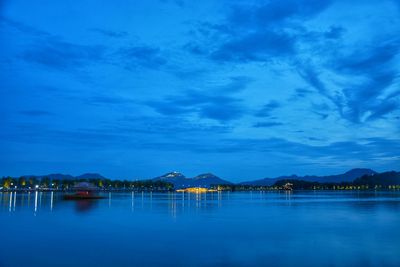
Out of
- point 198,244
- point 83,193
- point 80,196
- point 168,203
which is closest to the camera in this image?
point 198,244

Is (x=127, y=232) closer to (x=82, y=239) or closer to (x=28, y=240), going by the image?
(x=82, y=239)

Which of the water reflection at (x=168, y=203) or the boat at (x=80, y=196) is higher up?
the boat at (x=80, y=196)

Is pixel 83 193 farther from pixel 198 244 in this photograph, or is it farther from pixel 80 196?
pixel 198 244

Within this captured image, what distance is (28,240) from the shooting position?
84.0 ft

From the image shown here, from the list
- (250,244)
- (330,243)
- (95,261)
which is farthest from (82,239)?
(330,243)

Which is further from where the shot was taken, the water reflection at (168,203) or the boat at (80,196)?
the boat at (80,196)

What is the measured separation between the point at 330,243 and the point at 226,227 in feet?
34.2

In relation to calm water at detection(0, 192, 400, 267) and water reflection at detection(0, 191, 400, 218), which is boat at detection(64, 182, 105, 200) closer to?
water reflection at detection(0, 191, 400, 218)

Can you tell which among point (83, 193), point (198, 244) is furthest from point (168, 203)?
point (198, 244)

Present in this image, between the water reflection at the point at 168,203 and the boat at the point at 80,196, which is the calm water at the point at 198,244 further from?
the boat at the point at 80,196

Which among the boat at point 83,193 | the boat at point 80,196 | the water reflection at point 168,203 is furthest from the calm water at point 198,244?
the boat at point 83,193

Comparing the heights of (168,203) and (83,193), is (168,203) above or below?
below

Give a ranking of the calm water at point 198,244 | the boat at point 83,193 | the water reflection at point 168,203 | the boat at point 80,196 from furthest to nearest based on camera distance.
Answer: the boat at point 83,193
the boat at point 80,196
the water reflection at point 168,203
the calm water at point 198,244

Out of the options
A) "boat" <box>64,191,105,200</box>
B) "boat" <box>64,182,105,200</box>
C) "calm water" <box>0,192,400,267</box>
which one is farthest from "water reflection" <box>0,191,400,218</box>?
"calm water" <box>0,192,400,267</box>
